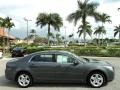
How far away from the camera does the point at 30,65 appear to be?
12.6 metres

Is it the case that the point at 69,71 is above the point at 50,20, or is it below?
below

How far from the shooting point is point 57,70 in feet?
40.8

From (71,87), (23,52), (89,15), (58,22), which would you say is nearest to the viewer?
(71,87)

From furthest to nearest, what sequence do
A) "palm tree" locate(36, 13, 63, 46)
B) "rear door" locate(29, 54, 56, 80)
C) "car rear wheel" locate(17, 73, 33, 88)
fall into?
"palm tree" locate(36, 13, 63, 46) → "car rear wheel" locate(17, 73, 33, 88) → "rear door" locate(29, 54, 56, 80)

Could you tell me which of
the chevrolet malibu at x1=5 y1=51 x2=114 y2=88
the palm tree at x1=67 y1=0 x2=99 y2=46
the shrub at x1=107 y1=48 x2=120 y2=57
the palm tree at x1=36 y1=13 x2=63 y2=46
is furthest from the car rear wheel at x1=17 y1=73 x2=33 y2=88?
the palm tree at x1=36 y1=13 x2=63 y2=46

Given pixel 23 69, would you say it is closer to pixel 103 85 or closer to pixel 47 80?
pixel 47 80

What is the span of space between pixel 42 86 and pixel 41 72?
62 centimetres

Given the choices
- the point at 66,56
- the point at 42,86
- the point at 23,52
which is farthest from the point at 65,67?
the point at 23,52

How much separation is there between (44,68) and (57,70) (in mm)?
535

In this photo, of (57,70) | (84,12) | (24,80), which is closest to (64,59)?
(57,70)

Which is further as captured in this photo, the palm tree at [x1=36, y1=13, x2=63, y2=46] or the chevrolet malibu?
the palm tree at [x1=36, y1=13, x2=63, y2=46]

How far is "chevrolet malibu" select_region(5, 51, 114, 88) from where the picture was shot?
12344 millimetres

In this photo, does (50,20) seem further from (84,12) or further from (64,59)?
(64,59)

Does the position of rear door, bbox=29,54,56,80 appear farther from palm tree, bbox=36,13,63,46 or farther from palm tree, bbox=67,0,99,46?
palm tree, bbox=36,13,63,46
